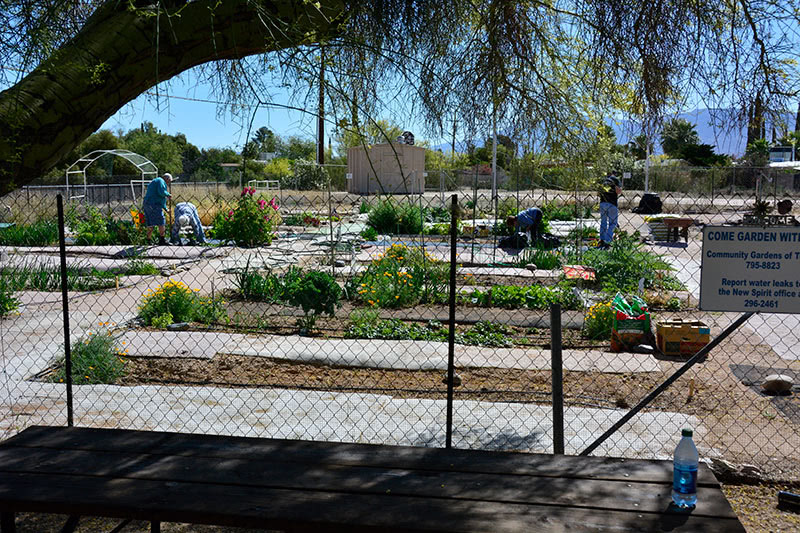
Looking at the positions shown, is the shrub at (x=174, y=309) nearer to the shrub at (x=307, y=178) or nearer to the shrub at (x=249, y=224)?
the shrub at (x=249, y=224)

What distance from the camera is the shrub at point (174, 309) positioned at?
8.26m

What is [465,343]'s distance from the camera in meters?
7.61

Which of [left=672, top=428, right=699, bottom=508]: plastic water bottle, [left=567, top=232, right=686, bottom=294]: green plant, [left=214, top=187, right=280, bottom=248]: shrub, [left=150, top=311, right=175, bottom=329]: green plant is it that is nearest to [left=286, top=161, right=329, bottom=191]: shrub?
[left=214, top=187, right=280, bottom=248]: shrub

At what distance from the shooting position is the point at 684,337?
24.3 ft

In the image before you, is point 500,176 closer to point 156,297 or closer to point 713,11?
point 156,297

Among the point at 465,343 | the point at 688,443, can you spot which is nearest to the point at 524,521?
the point at 688,443

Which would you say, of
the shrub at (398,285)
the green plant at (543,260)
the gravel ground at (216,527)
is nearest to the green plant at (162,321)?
the shrub at (398,285)

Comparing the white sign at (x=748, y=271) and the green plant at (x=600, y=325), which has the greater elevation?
the white sign at (x=748, y=271)

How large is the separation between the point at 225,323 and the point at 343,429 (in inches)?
148

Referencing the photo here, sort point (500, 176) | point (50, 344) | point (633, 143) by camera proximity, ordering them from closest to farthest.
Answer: point (633, 143), point (50, 344), point (500, 176)

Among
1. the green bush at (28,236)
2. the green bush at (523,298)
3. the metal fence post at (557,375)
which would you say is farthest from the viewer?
the green bush at (28,236)

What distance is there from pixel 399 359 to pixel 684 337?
298 centimetres

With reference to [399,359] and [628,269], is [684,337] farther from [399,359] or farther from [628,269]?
[628,269]

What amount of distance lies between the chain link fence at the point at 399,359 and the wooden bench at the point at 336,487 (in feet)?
3.37
